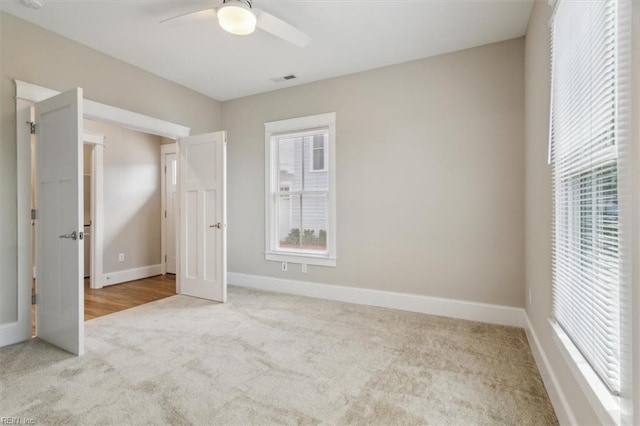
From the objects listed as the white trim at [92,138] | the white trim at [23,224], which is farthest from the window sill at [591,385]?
the white trim at [92,138]

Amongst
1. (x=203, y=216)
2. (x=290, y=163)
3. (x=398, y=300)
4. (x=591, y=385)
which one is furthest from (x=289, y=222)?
(x=591, y=385)

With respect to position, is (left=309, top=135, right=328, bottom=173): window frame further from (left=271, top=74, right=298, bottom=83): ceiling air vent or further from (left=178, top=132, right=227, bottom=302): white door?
(left=178, top=132, right=227, bottom=302): white door

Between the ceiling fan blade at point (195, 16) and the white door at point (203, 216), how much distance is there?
162 centimetres

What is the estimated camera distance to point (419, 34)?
118 inches

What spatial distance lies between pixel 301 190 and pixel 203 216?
1315 mm

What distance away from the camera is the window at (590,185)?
108cm

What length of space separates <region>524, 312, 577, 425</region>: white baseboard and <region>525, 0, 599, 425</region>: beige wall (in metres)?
0.05

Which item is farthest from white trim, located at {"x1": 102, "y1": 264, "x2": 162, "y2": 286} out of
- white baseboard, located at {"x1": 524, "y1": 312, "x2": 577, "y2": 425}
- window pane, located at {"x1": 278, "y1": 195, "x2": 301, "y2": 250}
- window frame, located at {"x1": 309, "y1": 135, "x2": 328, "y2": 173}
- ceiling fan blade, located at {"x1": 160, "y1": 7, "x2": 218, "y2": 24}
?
white baseboard, located at {"x1": 524, "y1": 312, "x2": 577, "y2": 425}

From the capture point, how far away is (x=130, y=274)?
5.14 metres

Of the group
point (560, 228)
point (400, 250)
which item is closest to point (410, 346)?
point (400, 250)

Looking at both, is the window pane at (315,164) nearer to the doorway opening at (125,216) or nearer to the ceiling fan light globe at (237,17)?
the ceiling fan light globe at (237,17)

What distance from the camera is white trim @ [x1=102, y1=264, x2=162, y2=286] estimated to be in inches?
190

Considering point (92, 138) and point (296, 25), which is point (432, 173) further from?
point (92, 138)

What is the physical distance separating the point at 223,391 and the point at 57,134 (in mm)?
2448
